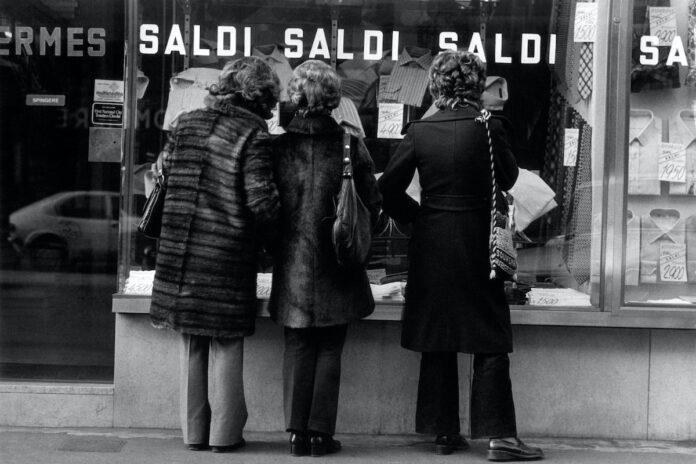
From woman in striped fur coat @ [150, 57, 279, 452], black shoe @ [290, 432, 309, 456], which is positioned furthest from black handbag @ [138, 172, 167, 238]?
A: black shoe @ [290, 432, 309, 456]

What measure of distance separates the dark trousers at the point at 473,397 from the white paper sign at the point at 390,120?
1547 millimetres

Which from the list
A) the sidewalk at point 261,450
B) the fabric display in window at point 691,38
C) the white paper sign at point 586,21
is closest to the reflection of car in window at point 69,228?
the sidewalk at point 261,450

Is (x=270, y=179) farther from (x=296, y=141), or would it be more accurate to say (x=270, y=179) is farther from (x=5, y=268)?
(x=5, y=268)

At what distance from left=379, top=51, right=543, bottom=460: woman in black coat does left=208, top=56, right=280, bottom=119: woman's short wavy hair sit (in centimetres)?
74

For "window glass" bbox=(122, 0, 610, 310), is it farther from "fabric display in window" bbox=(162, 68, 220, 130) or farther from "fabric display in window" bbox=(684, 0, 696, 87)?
"fabric display in window" bbox=(684, 0, 696, 87)

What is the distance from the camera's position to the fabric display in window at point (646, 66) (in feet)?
20.8

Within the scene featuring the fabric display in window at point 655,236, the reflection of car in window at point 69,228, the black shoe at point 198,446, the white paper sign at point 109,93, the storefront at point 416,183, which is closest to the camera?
the black shoe at point 198,446

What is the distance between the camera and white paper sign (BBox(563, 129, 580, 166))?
6527 millimetres

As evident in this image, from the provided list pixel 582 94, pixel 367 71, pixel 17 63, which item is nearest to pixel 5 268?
pixel 17 63

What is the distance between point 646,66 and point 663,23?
28cm

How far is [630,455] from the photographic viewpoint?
19.5 feet

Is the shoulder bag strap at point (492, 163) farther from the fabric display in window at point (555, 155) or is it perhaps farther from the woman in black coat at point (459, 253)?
the fabric display in window at point (555, 155)

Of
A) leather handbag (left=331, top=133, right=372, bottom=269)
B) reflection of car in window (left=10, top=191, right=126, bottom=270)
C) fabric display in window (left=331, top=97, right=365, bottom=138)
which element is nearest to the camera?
leather handbag (left=331, top=133, right=372, bottom=269)

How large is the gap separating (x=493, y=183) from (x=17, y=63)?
3165 mm
